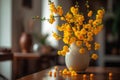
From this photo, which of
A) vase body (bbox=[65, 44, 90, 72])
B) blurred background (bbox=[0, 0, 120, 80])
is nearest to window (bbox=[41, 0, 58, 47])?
blurred background (bbox=[0, 0, 120, 80])

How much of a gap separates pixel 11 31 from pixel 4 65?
51cm

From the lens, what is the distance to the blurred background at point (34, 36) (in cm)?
471

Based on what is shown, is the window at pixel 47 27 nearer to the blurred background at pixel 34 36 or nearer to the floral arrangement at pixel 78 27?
the blurred background at pixel 34 36

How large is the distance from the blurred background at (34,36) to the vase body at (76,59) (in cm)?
150

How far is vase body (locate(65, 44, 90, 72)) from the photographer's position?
218 centimetres

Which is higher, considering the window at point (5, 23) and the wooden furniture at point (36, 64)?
the window at point (5, 23)

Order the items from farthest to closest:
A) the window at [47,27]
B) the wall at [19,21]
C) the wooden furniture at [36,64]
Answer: the window at [47,27] < the wooden furniture at [36,64] < the wall at [19,21]

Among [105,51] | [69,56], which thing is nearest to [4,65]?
[105,51]

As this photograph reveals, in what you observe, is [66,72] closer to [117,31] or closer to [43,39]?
[43,39]

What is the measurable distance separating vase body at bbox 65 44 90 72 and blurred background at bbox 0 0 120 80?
59.0 inches

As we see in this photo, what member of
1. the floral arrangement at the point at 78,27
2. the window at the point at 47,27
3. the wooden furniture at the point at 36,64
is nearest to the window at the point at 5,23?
the wooden furniture at the point at 36,64

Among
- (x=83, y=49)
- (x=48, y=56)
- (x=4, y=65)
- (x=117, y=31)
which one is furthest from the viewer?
(x=117, y=31)

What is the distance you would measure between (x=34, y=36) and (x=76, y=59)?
334cm

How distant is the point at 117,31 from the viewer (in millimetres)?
5887
